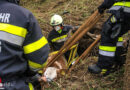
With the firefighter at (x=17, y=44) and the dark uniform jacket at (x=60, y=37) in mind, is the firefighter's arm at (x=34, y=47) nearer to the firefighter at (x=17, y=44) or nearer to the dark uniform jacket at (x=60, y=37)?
the firefighter at (x=17, y=44)

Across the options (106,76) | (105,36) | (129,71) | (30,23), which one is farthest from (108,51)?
(30,23)

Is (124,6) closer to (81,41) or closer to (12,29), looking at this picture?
→ (12,29)

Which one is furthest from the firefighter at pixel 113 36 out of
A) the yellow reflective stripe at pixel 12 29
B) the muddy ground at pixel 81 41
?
the yellow reflective stripe at pixel 12 29

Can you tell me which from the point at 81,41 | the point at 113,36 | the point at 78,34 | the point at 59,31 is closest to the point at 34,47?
the point at 113,36

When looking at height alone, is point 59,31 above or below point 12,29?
below

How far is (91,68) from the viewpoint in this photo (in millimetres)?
3328

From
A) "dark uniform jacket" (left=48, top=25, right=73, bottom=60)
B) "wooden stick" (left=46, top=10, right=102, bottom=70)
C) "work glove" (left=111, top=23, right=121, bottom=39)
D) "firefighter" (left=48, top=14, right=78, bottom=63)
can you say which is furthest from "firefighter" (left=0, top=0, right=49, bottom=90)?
"dark uniform jacket" (left=48, top=25, right=73, bottom=60)

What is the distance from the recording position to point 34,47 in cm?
174

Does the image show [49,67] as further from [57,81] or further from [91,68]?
[91,68]

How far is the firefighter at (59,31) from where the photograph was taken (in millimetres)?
5298

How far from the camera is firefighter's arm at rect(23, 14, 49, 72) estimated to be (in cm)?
170

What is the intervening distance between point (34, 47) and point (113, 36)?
1576 millimetres

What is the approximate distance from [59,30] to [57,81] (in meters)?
2.21

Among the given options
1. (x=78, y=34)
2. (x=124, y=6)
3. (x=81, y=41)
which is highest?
(x=124, y=6)
